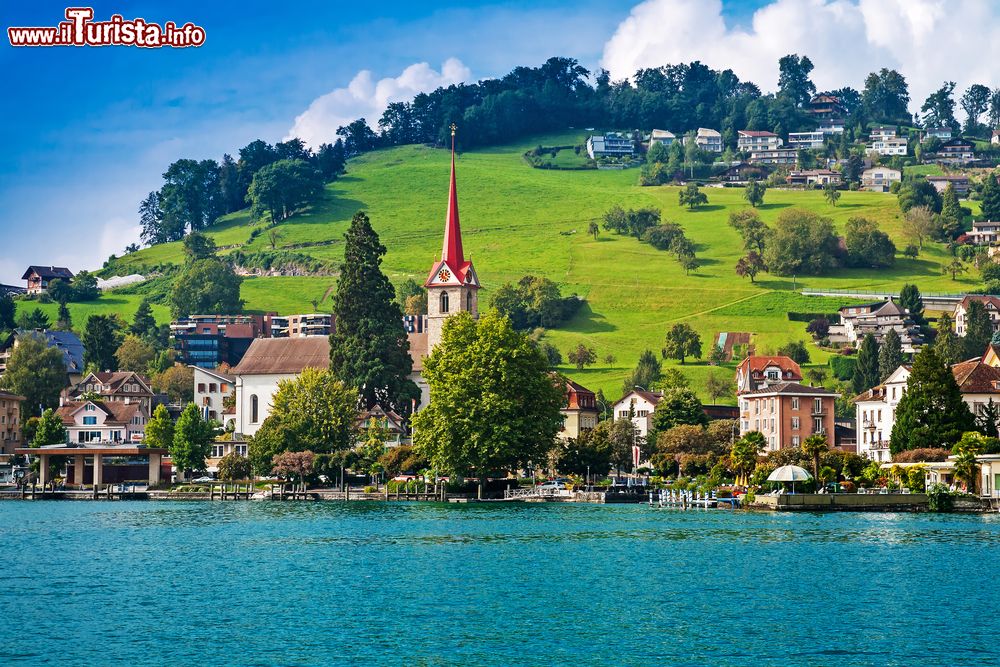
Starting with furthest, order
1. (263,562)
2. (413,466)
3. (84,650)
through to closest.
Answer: (413,466) < (263,562) < (84,650)

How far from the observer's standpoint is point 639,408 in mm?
131375

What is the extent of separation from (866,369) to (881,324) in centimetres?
1729

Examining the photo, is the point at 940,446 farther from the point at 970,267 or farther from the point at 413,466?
the point at 970,267

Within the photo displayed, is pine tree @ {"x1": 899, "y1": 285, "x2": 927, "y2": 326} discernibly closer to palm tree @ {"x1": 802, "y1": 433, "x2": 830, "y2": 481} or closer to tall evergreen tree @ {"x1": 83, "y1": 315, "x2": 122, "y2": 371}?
palm tree @ {"x1": 802, "y1": 433, "x2": 830, "y2": 481}

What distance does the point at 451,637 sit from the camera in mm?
39469

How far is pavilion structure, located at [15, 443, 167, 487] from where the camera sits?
122m

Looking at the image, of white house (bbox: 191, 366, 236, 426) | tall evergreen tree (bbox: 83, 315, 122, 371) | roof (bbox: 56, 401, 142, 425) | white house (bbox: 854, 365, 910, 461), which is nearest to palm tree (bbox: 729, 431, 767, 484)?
white house (bbox: 854, 365, 910, 461)

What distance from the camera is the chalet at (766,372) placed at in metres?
135

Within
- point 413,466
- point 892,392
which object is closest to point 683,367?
point 892,392

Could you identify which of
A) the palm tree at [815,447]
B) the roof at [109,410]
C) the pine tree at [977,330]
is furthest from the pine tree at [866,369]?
the roof at [109,410]

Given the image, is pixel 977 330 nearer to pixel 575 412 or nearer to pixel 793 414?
pixel 793 414

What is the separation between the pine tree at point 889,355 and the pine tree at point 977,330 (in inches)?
258

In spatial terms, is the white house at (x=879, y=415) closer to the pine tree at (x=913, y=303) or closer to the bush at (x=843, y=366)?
the bush at (x=843, y=366)

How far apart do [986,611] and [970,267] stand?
A: 5969 inches
